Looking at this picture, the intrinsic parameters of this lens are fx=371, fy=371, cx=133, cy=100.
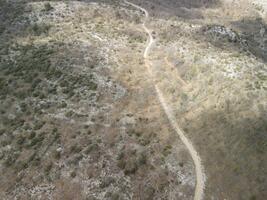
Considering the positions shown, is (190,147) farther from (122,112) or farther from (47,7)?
(47,7)

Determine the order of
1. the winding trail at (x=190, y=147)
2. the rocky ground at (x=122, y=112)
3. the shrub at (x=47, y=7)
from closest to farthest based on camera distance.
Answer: the winding trail at (x=190, y=147)
the rocky ground at (x=122, y=112)
the shrub at (x=47, y=7)

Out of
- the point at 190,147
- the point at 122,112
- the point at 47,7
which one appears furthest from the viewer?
the point at 47,7

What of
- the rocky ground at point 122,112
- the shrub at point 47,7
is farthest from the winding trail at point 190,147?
the shrub at point 47,7

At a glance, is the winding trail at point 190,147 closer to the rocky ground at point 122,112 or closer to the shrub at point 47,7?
the rocky ground at point 122,112

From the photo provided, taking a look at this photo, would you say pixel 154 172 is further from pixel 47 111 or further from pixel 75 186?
pixel 47 111

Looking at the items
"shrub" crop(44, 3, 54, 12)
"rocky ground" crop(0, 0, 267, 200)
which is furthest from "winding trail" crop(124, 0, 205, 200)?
"shrub" crop(44, 3, 54, 12)

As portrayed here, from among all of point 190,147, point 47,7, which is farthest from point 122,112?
point 47,7

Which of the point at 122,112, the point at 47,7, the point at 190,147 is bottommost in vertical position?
the point at 47,7

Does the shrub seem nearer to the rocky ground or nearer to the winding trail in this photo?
the rocky ground

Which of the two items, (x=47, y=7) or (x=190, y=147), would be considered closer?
(x=190, y=147)
